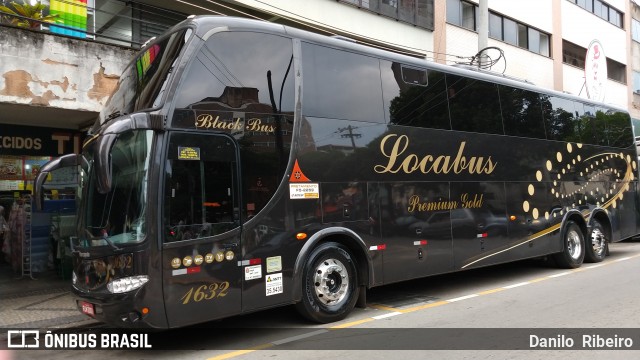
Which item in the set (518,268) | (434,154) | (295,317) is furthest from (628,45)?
(295,317)

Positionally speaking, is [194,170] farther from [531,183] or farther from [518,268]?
[518,268]

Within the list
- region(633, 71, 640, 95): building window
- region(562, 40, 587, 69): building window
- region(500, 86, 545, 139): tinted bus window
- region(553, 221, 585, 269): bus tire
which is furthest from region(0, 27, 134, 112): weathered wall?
region(633, 71, 640, 95): building window

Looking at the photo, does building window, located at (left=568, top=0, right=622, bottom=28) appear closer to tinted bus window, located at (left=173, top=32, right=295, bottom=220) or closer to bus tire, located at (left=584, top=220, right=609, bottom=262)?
bus tire, located at (left=584, top=220, right=609, bottom=262)

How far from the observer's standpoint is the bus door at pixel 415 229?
7.66 m

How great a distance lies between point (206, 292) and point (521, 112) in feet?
24.7

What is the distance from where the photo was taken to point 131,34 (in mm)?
12414

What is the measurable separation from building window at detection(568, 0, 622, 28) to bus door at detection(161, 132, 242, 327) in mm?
26553

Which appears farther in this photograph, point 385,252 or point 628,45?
point 628,45

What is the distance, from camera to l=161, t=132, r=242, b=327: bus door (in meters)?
5.46

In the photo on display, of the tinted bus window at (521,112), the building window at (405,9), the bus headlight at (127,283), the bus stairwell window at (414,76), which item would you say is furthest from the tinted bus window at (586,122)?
the bus headlight at (127,283)

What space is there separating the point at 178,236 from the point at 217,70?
2.03 m

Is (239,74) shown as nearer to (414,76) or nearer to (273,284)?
(273,284)

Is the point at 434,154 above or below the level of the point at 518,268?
above

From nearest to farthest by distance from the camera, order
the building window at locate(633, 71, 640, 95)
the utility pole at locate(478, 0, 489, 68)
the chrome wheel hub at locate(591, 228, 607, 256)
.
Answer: the chrome wheel hub at locate(591, 228, 607, 256), the utility pole at locate(478, 0, 489, 68), the building window at locate(633, 71, 640, 95)
